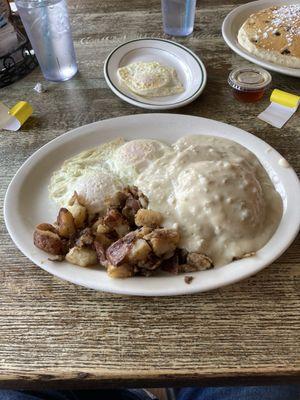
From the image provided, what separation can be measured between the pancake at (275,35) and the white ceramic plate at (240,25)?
3cm

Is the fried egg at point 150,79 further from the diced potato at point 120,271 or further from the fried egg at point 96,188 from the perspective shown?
the diced potato at point 120,271

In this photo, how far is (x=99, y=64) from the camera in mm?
1581

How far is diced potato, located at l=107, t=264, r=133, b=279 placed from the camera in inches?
33.0

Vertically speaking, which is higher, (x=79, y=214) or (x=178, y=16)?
(x=79, y=214)

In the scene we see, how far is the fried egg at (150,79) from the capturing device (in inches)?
54.2

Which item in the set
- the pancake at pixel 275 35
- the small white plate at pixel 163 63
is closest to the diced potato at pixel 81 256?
the small white plate at pixel 163 63

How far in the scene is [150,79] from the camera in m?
1.41

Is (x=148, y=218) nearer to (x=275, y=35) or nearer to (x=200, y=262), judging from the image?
(x=200, y=262)

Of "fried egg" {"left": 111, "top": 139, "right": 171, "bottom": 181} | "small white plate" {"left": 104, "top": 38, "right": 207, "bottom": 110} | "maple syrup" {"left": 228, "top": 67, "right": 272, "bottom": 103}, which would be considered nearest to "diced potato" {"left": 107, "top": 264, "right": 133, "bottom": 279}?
"fried egg" {"left": 111, "top": 139, "right": 171, "bottom": 181}

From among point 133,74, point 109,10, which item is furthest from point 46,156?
point 109,10

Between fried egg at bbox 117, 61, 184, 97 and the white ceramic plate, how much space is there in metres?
0.26

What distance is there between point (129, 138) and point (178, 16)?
74 cm

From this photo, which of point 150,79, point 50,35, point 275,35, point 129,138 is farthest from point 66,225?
point 275,35

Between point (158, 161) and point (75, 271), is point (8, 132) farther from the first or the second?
point (75, 271)
